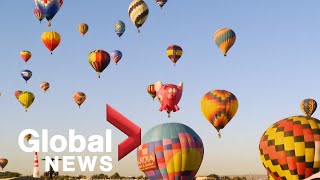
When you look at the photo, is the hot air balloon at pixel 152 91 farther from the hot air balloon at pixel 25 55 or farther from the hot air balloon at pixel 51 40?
the hot air balloon at pixel 25 55

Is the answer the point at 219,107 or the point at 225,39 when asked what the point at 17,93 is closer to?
the point at 225,39

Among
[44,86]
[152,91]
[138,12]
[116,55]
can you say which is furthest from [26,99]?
[138,12]

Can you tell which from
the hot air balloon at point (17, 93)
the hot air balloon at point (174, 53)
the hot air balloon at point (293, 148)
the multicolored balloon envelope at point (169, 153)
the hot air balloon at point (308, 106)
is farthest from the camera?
the hot air balloon at point (17, 93)

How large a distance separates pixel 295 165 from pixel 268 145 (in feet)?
7.32

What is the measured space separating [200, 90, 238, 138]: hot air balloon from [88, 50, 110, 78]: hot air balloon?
15368 mm

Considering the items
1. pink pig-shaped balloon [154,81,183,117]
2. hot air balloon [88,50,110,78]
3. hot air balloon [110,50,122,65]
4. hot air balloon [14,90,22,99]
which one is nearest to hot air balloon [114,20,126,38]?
hot air balloon [110,50,122,65]

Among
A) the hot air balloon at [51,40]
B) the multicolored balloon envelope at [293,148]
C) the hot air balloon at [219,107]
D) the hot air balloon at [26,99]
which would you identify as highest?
the hot air balloon at [51,40]

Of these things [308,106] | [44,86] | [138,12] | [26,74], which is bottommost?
[308,106]

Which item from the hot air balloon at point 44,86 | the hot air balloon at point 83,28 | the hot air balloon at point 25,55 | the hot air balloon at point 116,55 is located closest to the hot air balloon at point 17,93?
the hot air balloon at point 44,86

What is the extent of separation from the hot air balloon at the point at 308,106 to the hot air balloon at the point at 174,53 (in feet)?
47.3

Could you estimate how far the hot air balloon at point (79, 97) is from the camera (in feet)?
247

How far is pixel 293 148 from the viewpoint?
37906 mm

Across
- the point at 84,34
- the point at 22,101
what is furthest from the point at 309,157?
the point at 22,101

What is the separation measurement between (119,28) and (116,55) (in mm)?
4051
